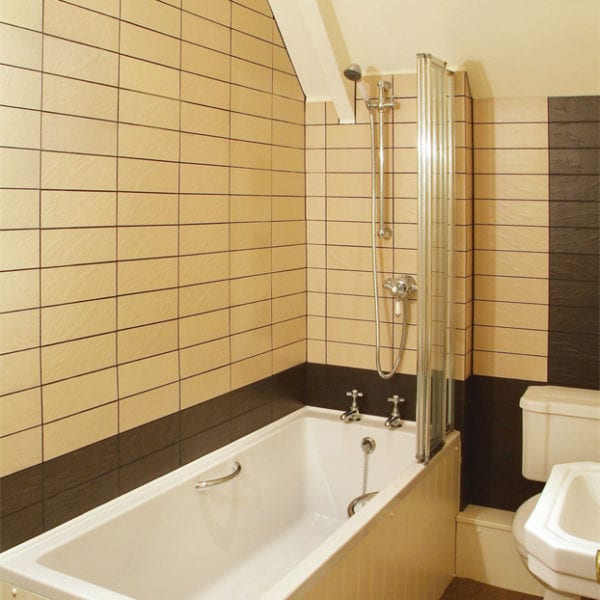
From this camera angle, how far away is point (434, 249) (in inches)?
108

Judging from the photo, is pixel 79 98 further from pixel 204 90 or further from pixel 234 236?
pixel 234 236

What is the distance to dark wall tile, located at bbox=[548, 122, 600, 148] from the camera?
295 cm

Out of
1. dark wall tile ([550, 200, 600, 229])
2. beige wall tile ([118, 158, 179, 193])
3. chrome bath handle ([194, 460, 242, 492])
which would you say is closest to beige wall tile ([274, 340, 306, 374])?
chrome bath handle ([194, 460, 242, 492])

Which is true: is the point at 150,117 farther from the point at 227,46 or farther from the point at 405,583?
the point at 405,583

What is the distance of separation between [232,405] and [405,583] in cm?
88

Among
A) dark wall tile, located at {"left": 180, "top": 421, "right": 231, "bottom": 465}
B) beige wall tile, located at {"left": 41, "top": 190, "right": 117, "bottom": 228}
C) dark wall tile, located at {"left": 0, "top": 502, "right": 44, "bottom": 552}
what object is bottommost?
dark wall tile, located at {"left": 0, "top": 502, "right": 44, "bottom": 552}

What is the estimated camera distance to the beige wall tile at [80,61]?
206 cm

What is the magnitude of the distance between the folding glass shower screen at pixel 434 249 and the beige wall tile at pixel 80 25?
1.00 meters

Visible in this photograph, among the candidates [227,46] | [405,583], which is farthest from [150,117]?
[405,583]

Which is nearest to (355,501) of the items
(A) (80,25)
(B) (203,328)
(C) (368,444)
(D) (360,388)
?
(C) (368,444)

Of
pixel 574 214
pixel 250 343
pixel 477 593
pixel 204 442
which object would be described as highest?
pixel 574 214

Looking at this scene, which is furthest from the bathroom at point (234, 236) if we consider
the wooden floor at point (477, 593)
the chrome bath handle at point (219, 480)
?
the wooden floor at point (477, 593)

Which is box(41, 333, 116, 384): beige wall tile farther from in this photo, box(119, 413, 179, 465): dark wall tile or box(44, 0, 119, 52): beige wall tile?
box(44, 0, 119, 52): beige wall tile

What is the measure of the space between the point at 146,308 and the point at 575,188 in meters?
1.71
